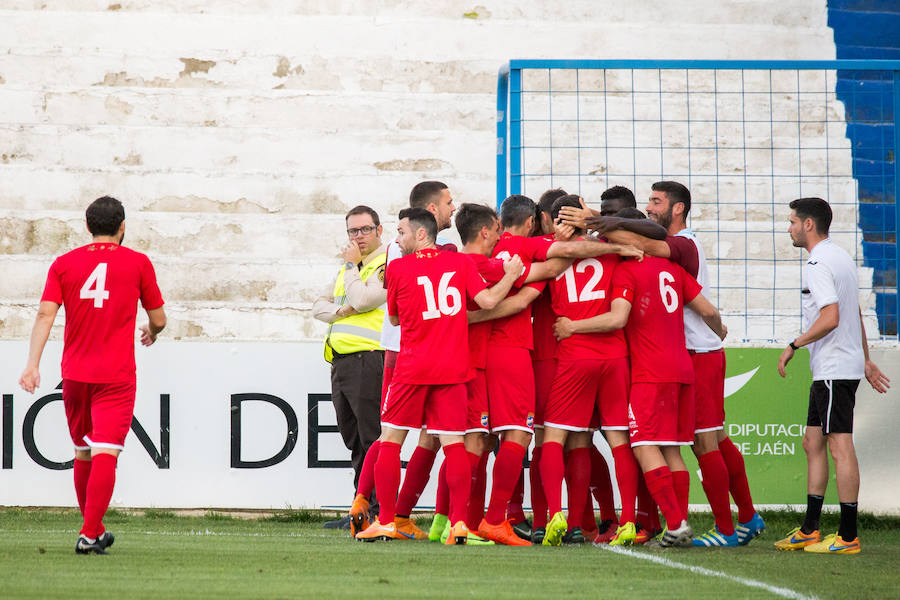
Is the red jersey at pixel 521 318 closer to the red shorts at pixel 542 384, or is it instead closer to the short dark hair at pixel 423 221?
the red shorts at pixel 542 384

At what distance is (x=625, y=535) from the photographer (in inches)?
229

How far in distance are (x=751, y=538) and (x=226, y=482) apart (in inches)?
135

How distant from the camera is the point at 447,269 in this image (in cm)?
572

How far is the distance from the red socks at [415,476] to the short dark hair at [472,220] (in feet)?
3.76

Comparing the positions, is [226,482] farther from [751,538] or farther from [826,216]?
[826,216]

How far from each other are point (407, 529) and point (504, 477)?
26.0 inches

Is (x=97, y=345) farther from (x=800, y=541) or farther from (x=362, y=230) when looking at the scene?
(x=800, y=541)

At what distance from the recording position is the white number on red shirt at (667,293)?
593cm

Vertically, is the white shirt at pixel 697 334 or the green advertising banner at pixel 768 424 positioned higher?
the white shirt at pixel 697 334

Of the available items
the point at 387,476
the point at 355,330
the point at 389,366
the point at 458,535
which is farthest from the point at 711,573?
the point at 355,330

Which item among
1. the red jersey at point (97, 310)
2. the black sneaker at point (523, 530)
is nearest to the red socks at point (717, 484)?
the black sneaker at point (523, 530)

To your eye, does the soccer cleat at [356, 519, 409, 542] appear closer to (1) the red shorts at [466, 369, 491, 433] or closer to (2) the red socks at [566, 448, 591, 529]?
(1) the red shorts at [466, 369, 491, 433]

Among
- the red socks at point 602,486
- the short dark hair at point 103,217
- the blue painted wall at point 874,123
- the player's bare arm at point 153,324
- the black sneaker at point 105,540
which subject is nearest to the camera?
the black sneaker at point 105,540

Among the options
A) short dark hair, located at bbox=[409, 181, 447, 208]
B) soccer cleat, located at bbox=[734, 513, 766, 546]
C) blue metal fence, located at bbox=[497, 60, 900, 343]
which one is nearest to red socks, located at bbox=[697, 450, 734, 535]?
soccer cleat, located at bbox=[734, 513, 766, 546]
